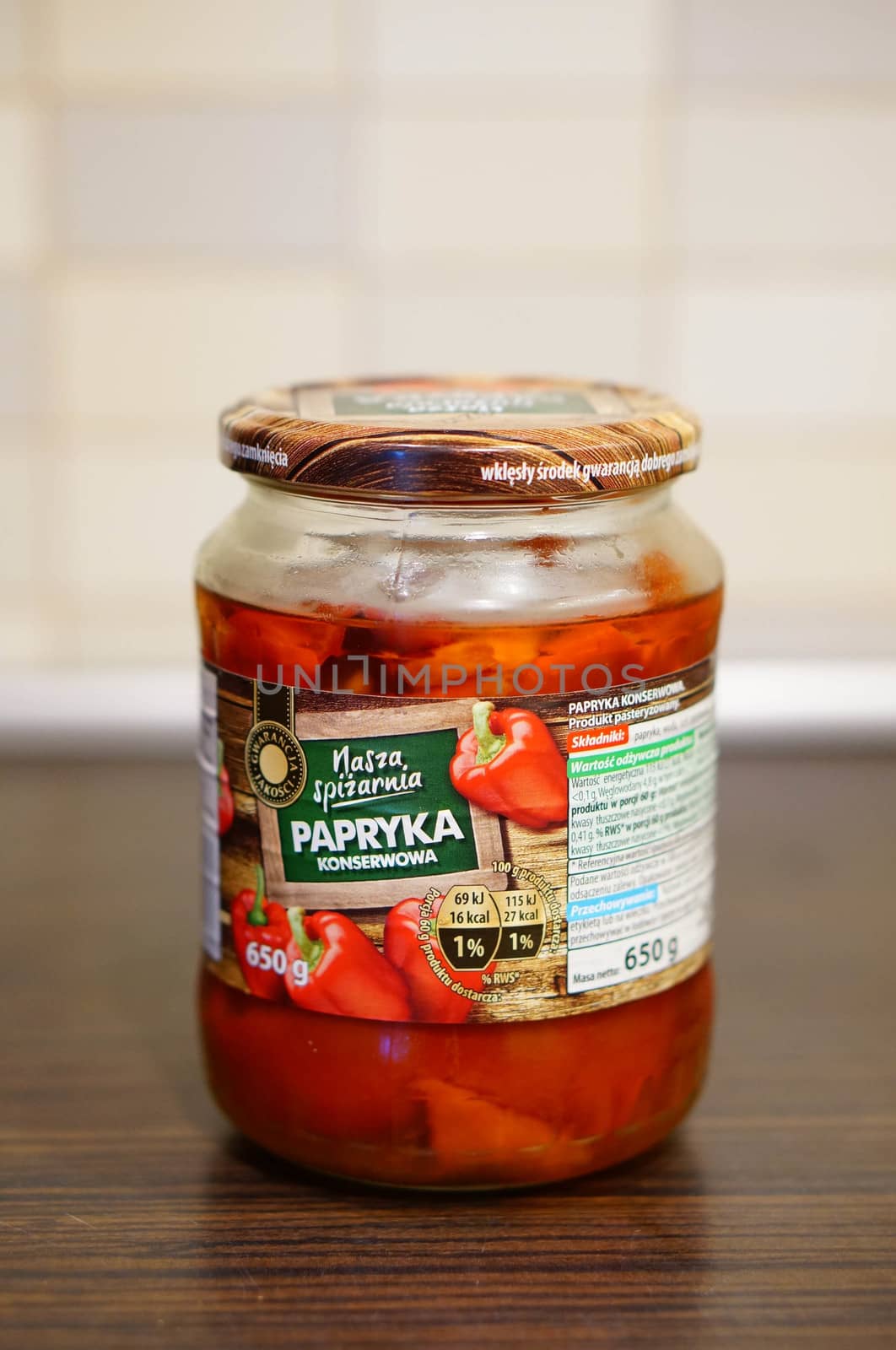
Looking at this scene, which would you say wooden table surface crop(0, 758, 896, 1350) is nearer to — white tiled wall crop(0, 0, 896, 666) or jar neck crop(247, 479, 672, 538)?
jar neck crop(247, 479, 672, 538)

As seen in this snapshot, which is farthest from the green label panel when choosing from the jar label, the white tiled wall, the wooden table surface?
the white tiled wall

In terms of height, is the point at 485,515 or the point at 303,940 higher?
the point at 485,515

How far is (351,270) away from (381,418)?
30.2 inches

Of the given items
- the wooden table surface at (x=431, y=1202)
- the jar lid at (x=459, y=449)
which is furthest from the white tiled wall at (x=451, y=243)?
the jar lid at (x=459, y=449)

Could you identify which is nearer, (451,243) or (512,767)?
(512,767)

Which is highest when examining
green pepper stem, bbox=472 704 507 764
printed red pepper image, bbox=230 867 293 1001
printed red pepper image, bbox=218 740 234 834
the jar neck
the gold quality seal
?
the jar neck

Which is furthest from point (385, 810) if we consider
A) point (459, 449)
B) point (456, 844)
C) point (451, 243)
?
point (451, 243)

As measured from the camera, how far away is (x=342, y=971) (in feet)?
1.96

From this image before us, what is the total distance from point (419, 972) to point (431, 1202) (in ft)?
0.36

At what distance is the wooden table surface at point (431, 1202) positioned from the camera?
21.6 inches

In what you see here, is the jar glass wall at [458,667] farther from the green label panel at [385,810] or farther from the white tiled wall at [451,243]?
the white tiled wall at [451,243]

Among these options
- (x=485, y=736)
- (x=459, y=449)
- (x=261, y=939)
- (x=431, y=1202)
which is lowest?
(x=431, y=1202)

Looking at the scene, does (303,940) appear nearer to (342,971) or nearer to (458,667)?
(342,971)

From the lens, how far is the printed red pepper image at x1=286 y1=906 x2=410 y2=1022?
0.59m
